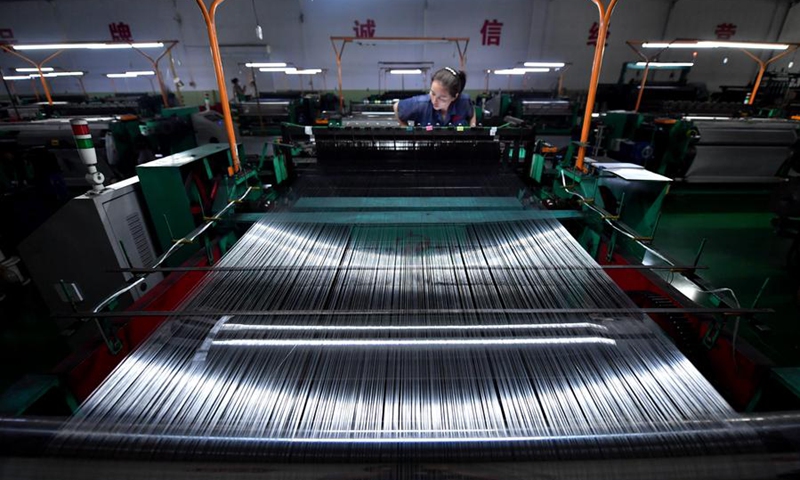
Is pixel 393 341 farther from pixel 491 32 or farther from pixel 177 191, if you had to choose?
pixel 491 32

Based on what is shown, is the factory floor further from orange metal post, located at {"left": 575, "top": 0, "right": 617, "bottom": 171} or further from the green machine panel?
the green machine panel

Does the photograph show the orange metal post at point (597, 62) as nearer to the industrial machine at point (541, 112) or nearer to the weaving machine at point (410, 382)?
the weaving machine at point (410, 382)

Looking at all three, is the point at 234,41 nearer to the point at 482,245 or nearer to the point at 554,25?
the point at 554,25

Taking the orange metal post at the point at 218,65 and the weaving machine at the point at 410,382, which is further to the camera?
the orange metal post at the point at 218,65

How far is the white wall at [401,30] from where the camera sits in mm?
12430

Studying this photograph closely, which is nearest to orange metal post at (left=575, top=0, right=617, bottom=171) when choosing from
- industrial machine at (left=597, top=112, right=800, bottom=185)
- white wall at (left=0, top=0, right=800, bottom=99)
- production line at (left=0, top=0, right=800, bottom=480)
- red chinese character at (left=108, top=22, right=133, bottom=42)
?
production line at (left=0, top=0, right=800, bottom=480)

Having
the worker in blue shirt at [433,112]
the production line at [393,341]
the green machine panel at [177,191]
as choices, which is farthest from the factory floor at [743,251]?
the green machine panel at [177,191]

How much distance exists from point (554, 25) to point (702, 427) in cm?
1494

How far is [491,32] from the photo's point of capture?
41.6 ft

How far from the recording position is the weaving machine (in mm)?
862

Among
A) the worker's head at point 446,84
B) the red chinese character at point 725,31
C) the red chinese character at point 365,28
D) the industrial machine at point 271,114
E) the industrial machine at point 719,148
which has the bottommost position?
the industrial machine at point 719,148

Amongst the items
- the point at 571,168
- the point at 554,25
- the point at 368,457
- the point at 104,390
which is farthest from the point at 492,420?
the point at 554,25

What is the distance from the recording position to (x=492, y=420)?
998mm

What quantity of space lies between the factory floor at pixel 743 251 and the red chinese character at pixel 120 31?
17723 mm
